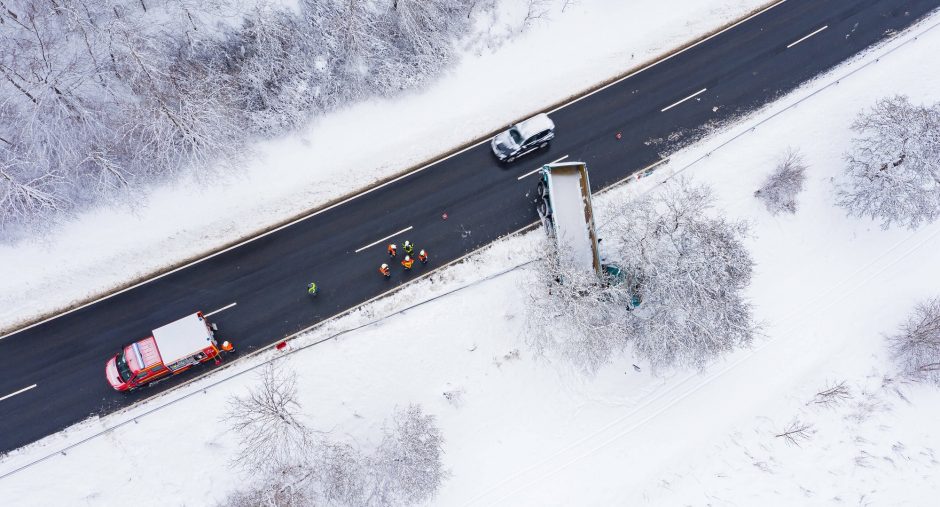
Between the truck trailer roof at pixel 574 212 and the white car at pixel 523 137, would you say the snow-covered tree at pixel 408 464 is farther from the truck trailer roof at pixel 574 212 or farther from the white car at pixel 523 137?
the white car at pixel 523 137

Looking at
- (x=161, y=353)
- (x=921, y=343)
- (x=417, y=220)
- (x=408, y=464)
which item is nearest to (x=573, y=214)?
(x=417, y=220)

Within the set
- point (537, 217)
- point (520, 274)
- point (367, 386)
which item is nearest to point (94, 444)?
point (367, 386)

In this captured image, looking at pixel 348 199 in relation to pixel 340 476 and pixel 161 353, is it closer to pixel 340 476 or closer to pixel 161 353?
pixel 161 353

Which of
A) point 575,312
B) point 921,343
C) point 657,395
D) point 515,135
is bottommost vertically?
point 921,343

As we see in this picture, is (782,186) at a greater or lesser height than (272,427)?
greater

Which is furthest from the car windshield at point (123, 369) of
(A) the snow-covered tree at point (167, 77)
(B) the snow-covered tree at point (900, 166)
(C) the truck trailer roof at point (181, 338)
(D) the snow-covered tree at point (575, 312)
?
(B) the snow-covered tree at point (900, 166)

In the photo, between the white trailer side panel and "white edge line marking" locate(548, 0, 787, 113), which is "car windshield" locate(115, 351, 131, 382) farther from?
"white edge line marking" locate(548, 0, 787, 113)
